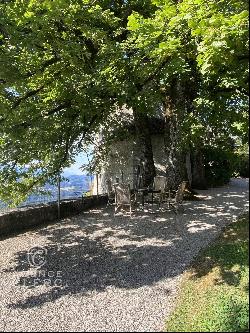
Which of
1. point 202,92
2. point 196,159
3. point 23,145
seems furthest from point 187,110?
point 196,159

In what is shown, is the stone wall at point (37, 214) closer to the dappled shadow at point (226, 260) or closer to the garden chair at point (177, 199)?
the garden chair at point (177, 199)

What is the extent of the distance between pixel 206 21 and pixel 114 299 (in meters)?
5.54

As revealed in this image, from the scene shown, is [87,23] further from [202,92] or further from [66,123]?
[202,92]

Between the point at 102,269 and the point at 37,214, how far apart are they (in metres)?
5.71

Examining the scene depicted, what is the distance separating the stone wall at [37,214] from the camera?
1287 centimetres

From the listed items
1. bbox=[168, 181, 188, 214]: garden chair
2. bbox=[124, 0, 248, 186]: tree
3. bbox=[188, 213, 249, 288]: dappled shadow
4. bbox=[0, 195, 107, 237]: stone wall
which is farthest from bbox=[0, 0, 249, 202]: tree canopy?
bbox=[188, 213, 249, 288]: dappled shadow

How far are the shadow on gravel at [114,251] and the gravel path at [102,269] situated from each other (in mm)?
21

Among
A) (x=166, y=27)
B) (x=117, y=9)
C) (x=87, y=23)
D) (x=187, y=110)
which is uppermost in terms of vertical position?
(x=117, y=9)

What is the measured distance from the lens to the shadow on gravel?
8289 millimetres

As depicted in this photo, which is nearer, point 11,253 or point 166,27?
point 166,27

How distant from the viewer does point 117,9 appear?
53.1 ft

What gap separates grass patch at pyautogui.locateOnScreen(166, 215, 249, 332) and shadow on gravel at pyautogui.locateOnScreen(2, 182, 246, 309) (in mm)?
556

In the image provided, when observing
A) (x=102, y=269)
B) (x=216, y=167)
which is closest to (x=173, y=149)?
(x=102, y=269)

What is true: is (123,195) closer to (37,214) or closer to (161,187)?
(161,187)
